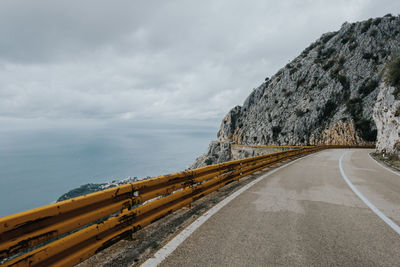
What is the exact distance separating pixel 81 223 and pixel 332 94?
59382mm

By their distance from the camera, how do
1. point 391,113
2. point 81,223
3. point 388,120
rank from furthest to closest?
point 388,120
point 391,113
point 81,223

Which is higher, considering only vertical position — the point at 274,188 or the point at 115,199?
the point at 115,199

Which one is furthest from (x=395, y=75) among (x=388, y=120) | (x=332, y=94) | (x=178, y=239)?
(x=332, y=94)

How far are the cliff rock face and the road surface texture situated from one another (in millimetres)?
18394

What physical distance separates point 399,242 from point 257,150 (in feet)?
137

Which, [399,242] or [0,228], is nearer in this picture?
[0,228]

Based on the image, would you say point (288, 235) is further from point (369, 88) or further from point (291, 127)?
point (369, 88)

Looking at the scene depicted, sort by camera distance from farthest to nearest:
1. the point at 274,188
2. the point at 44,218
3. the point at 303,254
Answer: the point at 274,188 → the point at 303,254 → the point at 44,218

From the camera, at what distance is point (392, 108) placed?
20781mm

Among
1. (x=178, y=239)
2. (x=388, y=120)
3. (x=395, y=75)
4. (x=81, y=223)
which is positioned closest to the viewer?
(x=81, y=223)

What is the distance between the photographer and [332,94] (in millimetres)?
48812

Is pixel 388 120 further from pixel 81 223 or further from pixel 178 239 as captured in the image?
pixel 81 223

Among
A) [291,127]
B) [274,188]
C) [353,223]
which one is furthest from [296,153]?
[291,127]

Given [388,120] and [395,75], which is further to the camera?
[388,120]
